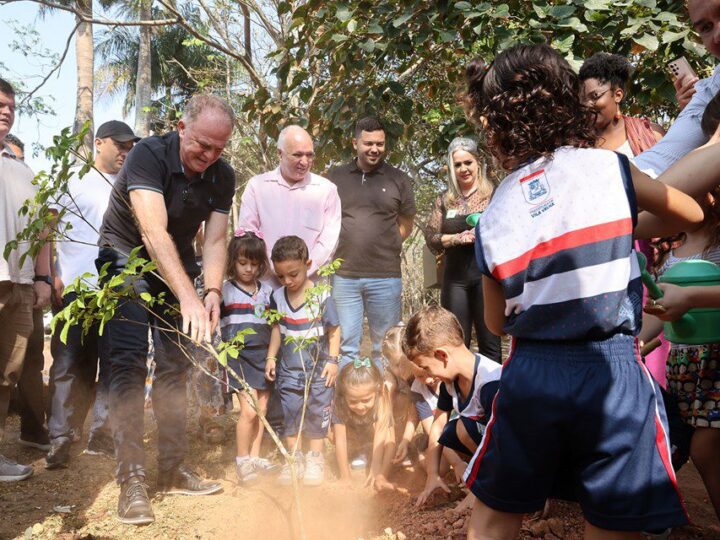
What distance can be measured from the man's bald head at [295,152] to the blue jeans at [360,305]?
2.69 feet

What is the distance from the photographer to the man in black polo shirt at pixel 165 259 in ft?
10.4

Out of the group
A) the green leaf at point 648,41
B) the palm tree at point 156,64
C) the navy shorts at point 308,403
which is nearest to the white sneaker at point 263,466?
the navy shorts at point 308,403

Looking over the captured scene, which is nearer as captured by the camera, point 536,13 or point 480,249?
point 480,249

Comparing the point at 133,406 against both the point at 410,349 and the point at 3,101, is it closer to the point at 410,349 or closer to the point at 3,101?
the point at 410,349

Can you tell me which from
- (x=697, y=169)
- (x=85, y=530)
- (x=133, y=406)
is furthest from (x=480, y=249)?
(x=85, y=530)

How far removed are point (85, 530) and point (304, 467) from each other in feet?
4.34

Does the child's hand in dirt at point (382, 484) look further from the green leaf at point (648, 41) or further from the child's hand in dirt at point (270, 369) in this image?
the green leaf at point (648, 41)

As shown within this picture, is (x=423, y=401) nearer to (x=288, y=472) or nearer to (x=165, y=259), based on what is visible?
(x=288, y=472)

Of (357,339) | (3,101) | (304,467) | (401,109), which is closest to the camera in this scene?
(3,101)

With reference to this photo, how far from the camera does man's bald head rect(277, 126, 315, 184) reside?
4449 millimetres

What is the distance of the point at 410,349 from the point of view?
2.86 m

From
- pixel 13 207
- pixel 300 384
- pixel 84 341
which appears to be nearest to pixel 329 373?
pixel 300 384

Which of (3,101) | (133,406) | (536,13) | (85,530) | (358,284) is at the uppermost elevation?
(536,13)

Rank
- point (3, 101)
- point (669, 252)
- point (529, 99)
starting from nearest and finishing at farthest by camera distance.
Answer: point (529, 99) < point (669, 252) < point (3, 101)
